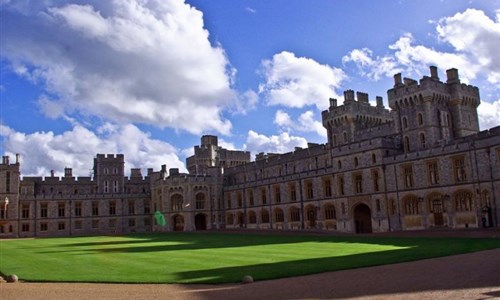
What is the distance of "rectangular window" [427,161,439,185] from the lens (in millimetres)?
37438

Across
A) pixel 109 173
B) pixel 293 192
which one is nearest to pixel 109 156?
pixel 109 173

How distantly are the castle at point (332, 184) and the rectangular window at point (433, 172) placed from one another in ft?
0.27

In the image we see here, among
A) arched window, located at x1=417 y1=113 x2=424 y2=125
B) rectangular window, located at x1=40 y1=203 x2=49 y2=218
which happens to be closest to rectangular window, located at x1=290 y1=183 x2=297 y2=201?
arched window, located at x1=417 y1=113 x2=424 y2=125

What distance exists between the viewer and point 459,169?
35.9m

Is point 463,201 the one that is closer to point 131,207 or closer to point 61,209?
point 131,207

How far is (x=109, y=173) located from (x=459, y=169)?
53.1 meters

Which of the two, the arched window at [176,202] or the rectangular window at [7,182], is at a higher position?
the rectangular window at [7,182]

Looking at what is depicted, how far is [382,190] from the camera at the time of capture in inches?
1617

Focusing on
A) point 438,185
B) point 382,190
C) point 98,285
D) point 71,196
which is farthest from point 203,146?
point 98,285

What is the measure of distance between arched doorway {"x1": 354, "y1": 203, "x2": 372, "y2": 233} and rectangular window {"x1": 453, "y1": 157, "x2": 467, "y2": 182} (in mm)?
10188

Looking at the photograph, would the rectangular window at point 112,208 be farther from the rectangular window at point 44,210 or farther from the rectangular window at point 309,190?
the rectangular window at point 309,190

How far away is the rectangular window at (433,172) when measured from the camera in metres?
37.4

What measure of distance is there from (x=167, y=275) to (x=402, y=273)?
742 centimetres

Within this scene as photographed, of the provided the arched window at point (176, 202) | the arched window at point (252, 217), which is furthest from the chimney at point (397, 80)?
the arched window at point (176, 202)
